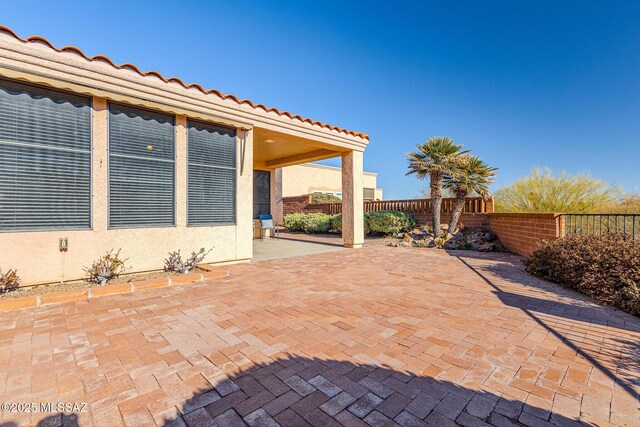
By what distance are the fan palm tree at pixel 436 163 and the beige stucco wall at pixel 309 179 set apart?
1291 centimetres

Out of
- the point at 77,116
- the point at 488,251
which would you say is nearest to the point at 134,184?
the point at 77,116

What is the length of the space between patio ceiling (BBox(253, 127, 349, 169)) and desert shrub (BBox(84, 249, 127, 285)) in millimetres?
4368

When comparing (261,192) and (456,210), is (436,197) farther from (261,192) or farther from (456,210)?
(261,192)

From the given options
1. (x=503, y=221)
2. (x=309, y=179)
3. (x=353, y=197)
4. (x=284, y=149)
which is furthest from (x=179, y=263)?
(x=309, y=179)

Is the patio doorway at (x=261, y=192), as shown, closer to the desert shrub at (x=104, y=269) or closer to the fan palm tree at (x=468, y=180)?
the desert shrub at (x=104, y=269)

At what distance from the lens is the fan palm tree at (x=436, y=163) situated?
12000 millimetres

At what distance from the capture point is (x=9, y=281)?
430 centimetres

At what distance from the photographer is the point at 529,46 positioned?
12.9m

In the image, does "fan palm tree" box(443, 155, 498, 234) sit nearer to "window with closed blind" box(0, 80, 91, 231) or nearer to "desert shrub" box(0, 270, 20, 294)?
"window with closed blind" box(0, 80, 91, 231)

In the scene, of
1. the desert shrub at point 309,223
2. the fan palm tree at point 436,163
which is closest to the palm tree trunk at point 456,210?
the fan palm tree at point 436,163

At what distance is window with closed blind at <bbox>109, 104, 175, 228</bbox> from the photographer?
541 centimetres

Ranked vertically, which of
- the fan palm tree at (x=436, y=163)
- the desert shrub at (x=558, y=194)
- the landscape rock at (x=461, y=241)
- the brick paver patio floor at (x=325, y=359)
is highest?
the fan palm tree at (x=436, y=163)


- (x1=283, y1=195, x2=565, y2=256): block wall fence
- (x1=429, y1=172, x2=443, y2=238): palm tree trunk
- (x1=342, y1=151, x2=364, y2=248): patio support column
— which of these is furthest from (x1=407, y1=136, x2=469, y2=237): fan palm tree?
(x1=342, y1=151, x2=364, y2=248): patio support column

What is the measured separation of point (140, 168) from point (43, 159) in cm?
138
